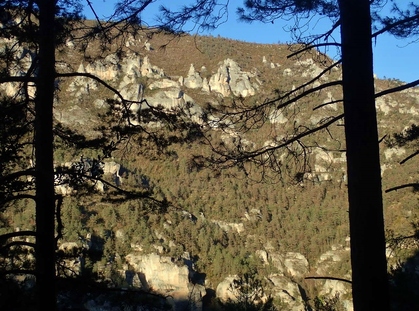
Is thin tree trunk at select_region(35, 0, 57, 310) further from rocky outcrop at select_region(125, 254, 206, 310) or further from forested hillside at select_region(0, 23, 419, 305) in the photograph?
rocky outcrop at select_region(125, 254, 206, 310)

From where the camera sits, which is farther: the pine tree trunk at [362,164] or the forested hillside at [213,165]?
the forested hillside at [213,165]

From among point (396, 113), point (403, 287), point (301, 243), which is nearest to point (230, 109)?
point (403, 287)

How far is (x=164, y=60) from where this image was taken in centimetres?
6319

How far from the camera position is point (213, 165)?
151 inches

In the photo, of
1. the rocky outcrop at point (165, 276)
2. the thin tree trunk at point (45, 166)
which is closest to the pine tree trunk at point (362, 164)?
the thin tree trunk at point (45, 166)

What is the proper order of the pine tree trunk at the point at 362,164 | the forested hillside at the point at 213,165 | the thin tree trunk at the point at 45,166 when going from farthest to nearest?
1. the forested hillside at the point at 213,165
2. the thin tree trunk at the point at 45,166
3. the pine tree trunk at the point at 362,164

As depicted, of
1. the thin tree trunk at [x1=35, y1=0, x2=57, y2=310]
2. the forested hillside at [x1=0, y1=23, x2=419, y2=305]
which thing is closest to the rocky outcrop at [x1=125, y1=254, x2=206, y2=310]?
the forested hillside at [x1=0, y1=23, x2=419, y2=305]

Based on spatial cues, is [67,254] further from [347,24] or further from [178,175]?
[178,175]

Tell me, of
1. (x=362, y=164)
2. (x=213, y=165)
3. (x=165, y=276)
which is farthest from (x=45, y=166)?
(x=165, y=276)

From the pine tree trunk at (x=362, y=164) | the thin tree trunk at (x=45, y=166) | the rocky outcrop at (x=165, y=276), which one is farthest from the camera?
the rocky outcrop at (x=165, y=276)

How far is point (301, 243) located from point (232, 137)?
1363 inches

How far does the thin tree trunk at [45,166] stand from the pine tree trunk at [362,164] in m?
2.06

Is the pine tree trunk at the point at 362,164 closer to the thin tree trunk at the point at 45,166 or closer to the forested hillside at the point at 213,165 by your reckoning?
the forested hillside at the point at 213,165

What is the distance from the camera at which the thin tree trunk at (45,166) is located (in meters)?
3.33
